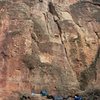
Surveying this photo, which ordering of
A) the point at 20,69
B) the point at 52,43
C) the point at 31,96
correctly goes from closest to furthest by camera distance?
the point at 31,96 < the point at 20,69 < the point at 52,43

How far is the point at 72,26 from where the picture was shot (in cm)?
4391

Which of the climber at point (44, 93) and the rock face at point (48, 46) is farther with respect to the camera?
the rock face at point (48, 46)

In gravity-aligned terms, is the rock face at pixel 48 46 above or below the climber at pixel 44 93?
above

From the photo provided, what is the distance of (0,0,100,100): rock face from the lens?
3906cm

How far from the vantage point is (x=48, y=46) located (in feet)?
136

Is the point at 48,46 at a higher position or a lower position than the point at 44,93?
Result: higher

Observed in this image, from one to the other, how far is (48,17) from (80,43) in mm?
4505

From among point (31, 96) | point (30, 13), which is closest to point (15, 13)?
point (30, 13)

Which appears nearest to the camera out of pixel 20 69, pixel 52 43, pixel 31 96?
pixel 31 96

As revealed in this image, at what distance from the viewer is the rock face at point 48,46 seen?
1538 inches

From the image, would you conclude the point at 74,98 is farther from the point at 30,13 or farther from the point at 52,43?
the point at 30,13

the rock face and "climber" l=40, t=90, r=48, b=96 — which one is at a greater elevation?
the rock face

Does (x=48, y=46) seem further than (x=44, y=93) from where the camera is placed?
Yes

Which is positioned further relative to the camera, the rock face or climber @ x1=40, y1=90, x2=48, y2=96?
the rock face
